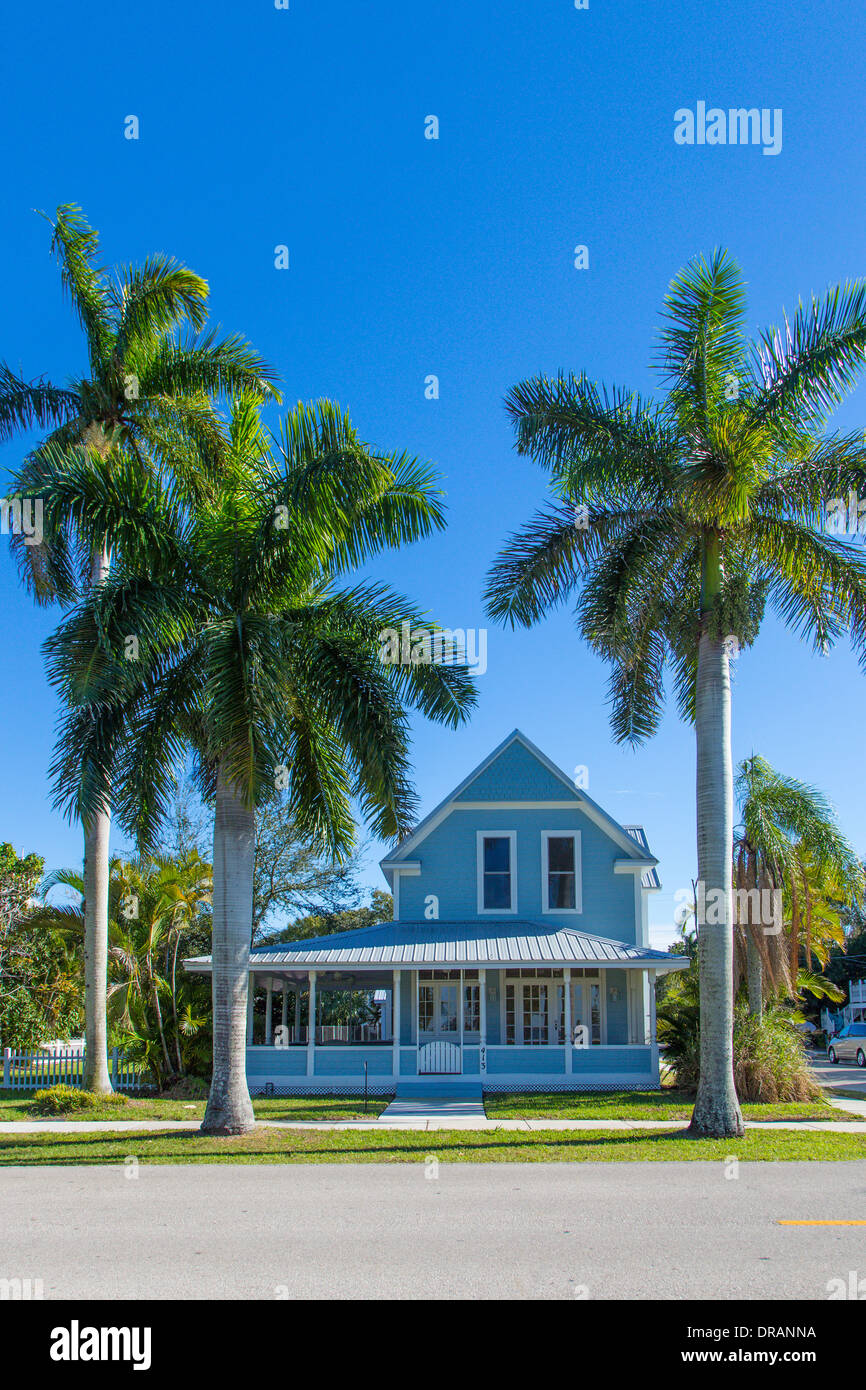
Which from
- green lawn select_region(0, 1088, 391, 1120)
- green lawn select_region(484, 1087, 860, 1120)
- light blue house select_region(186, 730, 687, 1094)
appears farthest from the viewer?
light blue house select_region(186, 730, 687, 1094)

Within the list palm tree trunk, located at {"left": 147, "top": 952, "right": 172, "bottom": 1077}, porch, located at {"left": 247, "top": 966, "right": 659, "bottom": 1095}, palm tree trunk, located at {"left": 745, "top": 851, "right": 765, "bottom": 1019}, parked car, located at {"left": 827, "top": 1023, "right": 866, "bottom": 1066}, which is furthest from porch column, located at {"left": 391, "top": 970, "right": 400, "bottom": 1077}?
parked car, located at {"left": 827, "top": 1023, "right": 866, "bottom": 1066}

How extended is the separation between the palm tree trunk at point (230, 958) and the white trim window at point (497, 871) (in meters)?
10.2

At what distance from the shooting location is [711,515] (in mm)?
13930

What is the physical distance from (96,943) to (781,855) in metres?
14.4

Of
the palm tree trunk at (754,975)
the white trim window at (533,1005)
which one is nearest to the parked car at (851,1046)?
the palm tree trunk at (754,975)

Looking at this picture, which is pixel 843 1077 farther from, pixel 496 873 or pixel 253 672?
pixel 253 672

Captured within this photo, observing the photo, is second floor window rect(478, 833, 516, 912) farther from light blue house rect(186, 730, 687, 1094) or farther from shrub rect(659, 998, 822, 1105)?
shrub rect(659, 998, 822, 1105)

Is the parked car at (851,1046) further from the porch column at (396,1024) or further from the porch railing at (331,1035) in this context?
the porch column at (396,1024)

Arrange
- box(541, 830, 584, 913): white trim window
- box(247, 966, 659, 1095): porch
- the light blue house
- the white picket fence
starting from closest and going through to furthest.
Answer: box(247, 966, 659, 1095): porch
the white picket fence
the light blue house
box(541, 830, 584, 913): white trim window

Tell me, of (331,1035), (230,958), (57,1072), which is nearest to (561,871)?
(331,1035)

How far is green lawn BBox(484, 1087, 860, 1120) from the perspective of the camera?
16.8 metres

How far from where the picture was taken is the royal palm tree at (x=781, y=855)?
23.0 metres

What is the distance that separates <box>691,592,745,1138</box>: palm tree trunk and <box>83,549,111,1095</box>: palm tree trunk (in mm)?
10504
